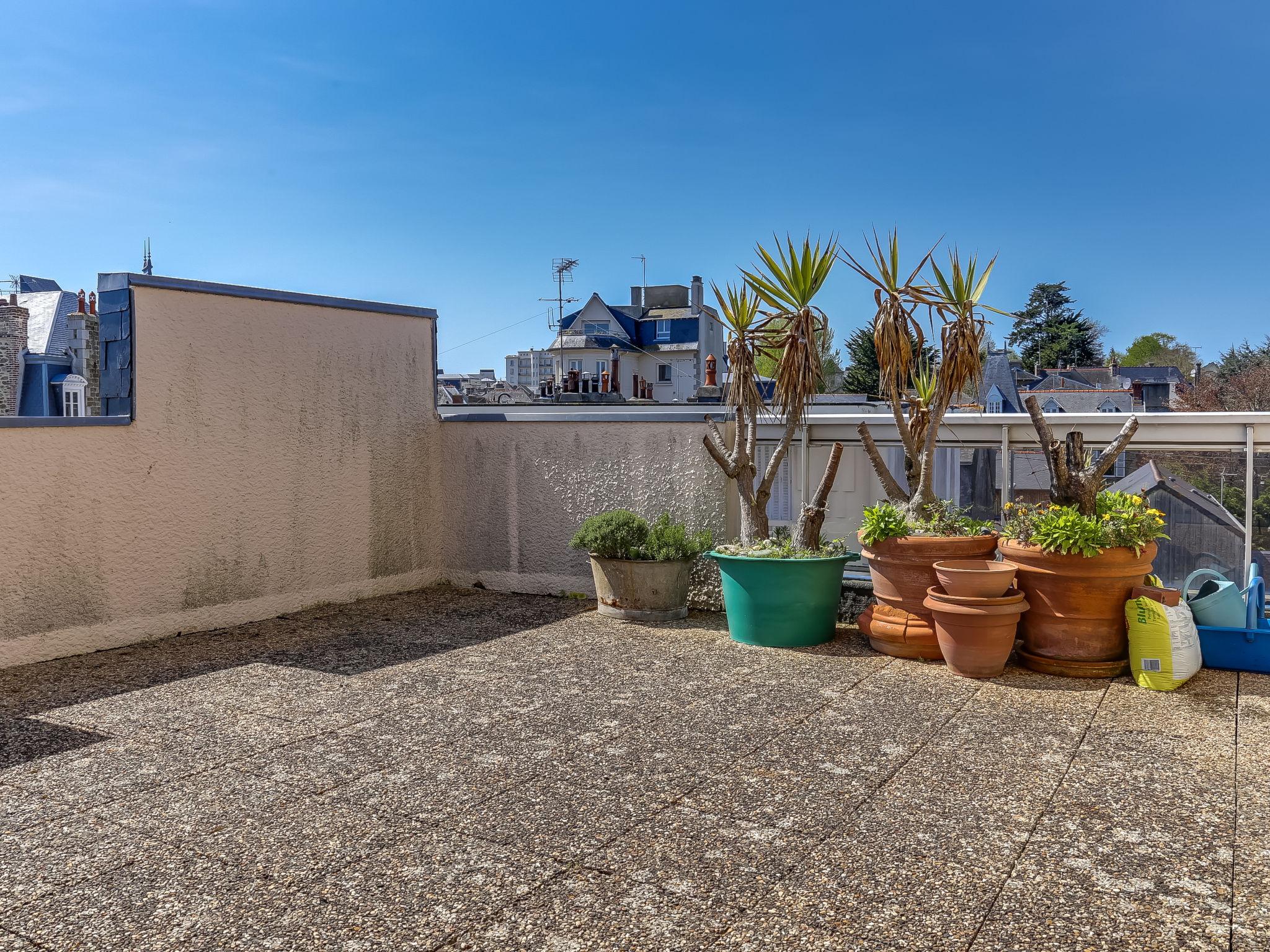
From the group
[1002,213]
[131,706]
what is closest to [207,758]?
[131,706]

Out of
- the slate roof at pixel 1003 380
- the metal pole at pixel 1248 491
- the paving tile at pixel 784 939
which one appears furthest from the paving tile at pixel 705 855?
the slate roof at pixel 1003 380

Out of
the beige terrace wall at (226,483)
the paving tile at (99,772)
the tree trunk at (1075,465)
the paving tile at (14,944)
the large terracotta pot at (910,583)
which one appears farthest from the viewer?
the beige terrace wall at (226,483)

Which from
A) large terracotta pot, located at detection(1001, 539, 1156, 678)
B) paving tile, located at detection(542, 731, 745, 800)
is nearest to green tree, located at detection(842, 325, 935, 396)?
large terracotta pot, located at detection(1001, 539, 1156, 678)

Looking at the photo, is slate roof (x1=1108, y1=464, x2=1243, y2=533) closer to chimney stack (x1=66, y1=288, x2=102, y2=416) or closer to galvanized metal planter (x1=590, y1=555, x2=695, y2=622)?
galvanized metal planter (x1=590, y1=555, x2=695, y2=622)

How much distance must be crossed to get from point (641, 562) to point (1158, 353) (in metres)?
70.7

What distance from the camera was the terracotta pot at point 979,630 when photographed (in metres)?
5.00

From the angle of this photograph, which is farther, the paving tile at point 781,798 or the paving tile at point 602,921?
the paving tile at point 781,798

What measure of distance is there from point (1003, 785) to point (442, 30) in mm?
9459

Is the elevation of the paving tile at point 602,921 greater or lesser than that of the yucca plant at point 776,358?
lesser

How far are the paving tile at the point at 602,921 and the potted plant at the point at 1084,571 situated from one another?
3379 millimetres

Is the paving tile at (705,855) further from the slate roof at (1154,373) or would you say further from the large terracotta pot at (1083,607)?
the slate roof at (1154,373)

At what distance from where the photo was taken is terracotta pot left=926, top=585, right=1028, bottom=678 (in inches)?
197

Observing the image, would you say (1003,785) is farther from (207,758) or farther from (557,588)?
(557,588)

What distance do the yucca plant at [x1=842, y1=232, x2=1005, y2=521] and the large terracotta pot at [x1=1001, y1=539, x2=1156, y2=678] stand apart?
94cm
